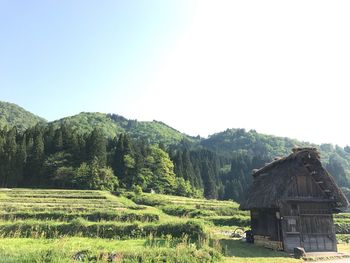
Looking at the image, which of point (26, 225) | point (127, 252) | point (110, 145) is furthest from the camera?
point (110, 145)

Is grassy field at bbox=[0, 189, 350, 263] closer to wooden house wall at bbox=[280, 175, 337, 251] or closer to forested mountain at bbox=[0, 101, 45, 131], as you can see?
wooden house wall at bbox=[280, 175, 337, 251]

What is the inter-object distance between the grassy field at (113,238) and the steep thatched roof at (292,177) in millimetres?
3215

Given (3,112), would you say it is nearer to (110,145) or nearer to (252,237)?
(110,145)

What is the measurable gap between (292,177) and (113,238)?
484 inches

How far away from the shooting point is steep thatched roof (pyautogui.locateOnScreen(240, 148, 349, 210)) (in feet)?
75.6

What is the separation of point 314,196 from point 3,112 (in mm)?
161906

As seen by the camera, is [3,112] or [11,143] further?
[3,112]

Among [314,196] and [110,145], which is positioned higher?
[110,145]

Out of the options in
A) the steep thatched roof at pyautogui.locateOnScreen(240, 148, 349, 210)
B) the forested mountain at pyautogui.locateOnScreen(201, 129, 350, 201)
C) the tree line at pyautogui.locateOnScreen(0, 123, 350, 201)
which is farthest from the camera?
the forested mountain at pyautogui.locateOnScreen(201, 129, 350, 201)

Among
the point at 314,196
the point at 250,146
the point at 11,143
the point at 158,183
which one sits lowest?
the point at 314,196

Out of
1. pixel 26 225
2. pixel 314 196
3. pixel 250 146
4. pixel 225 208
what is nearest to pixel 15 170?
pixel 225 208

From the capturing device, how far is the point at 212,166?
105000mm

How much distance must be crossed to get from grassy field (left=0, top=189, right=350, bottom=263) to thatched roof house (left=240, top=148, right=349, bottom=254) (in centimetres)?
185

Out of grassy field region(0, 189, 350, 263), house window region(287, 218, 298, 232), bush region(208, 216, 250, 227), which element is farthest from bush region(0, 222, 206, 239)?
bush region(208, 216, 250, 227)
